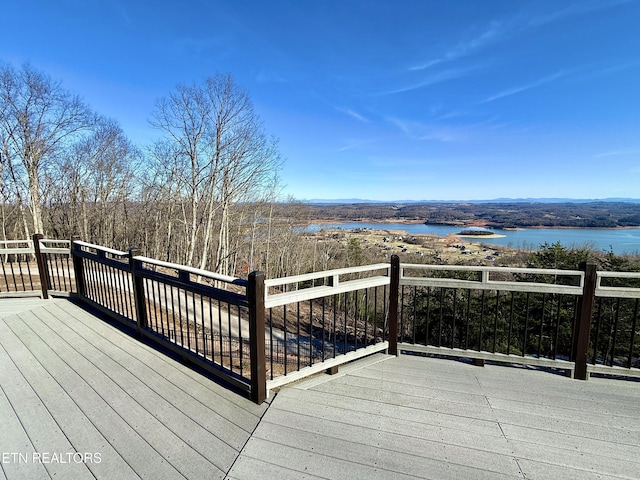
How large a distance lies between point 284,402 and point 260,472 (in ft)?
2.17

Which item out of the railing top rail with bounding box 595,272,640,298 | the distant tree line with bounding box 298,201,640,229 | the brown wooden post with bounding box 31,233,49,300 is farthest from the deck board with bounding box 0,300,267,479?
the distant tree line with bounding box 298,201,640,229

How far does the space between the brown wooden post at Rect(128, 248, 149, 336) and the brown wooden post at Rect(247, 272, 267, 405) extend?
1.87m

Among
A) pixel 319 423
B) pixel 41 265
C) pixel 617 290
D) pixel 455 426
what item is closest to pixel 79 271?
pixel 41 265

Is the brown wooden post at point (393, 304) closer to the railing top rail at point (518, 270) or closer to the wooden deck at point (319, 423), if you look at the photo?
the railing top rail at point (518, 270)

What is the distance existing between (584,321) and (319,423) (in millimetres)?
2633

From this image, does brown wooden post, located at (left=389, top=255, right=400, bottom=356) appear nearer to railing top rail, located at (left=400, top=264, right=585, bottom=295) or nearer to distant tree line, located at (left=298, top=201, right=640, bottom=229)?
railing top rail, located at (left=400, top=264, right=585, bottom=295)

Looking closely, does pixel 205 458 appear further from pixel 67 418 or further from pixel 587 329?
pixel 587 329

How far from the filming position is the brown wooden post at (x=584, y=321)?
8.68 feet

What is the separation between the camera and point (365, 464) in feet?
5.49

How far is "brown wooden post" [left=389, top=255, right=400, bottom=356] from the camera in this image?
3.12 m

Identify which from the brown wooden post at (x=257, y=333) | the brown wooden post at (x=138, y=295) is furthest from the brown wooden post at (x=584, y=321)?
the brown wooden post at (x=138, y=295)

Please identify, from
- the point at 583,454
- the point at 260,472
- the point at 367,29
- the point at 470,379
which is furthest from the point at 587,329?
the point at 367,29

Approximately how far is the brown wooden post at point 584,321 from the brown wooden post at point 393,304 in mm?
1669

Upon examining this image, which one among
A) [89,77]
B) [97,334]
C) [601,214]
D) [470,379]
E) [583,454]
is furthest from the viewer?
[601,214]
